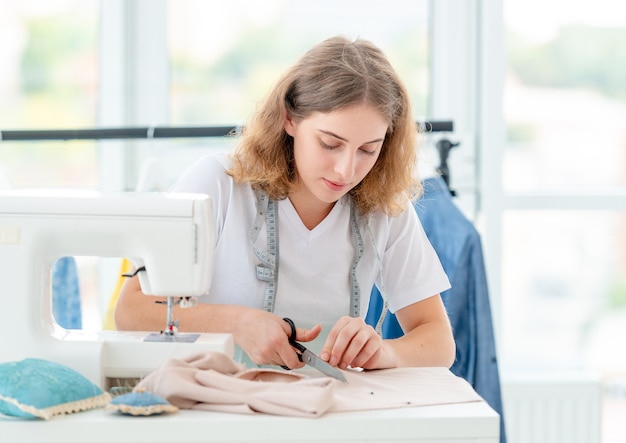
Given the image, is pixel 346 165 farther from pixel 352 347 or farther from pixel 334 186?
pixel 352 347

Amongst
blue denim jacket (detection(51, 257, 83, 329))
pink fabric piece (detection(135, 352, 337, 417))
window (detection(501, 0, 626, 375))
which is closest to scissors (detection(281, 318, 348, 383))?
pink fabric piece (detection(135, 352, 337, 417))

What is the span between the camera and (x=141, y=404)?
1154mm

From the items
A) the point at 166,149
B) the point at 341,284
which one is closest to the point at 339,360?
the point at 341,284

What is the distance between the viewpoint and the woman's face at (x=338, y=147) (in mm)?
1637

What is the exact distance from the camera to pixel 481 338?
2.05 m

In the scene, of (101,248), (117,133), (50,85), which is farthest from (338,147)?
(50,85)

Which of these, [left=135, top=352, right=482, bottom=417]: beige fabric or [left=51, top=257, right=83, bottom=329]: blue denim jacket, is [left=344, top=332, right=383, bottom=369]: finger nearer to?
[left=135, top=352, right=482, bottom=417]: beige fabric

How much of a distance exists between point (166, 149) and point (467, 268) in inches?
52.9

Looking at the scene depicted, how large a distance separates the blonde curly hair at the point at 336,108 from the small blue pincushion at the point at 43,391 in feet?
2.15

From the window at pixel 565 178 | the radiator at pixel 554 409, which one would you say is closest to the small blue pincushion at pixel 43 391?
the radiator at pixel 554 409

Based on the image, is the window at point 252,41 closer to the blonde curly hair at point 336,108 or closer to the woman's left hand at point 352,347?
the blonde curly hair at point 336,108

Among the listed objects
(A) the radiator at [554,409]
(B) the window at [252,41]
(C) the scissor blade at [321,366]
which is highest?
(B) the window at [252,41]

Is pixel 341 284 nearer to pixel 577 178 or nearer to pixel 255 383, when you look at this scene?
pixel 255 383

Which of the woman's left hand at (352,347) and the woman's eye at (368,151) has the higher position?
the woman's eye at (368,151)
